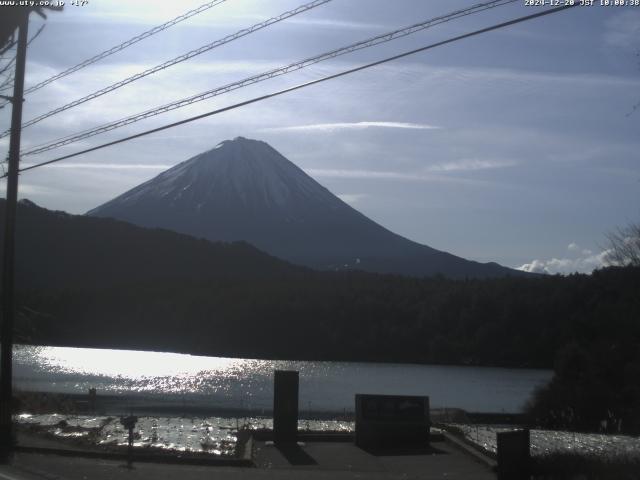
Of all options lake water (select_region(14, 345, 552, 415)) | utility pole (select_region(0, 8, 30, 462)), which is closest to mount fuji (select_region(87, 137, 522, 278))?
lake water (select_region(14, 345, 552, 415))

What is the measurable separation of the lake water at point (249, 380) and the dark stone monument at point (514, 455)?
925 inches

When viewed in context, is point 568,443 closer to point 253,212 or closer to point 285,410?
point 285,410

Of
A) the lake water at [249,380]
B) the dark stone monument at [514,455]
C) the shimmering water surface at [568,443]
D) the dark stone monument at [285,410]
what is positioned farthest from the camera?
the lake water at [249,380]

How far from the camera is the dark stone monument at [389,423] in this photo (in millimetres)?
17844

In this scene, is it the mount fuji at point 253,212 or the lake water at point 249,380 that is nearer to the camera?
the lake water at point 249,380

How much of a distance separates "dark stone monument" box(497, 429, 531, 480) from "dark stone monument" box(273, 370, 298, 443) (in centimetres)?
566

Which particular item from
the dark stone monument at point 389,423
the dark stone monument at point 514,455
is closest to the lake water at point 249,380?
the dark stone monument at point 389,423

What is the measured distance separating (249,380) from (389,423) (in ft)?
150

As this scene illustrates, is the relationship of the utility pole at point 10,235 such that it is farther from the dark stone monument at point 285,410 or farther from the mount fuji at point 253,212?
the mount fuji at point 253,212

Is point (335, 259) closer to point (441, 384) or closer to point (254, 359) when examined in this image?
point (254, 359)

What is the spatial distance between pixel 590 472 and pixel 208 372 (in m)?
62.2

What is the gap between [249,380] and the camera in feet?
206

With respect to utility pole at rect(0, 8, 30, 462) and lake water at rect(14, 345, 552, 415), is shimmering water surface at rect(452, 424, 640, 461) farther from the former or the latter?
lake water at rect(14, 345, 552, 415)

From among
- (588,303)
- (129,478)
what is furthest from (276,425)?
(588,303)
